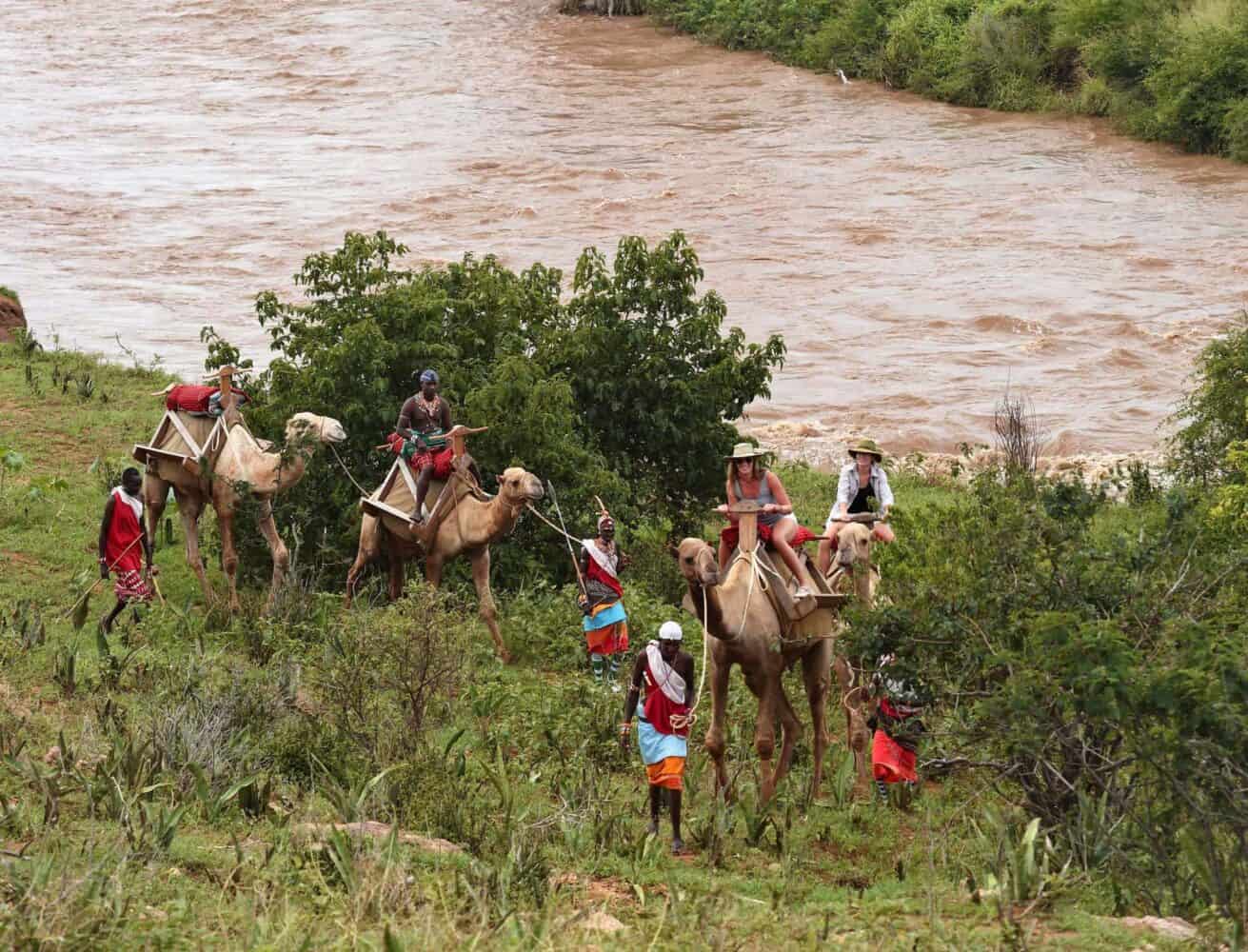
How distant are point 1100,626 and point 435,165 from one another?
32.3 m

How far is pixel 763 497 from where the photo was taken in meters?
11.7

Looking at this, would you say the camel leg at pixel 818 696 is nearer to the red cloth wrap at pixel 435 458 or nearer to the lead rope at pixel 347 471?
the red cloth wrap at pixel 435 458

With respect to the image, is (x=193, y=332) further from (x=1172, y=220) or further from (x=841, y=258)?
(x=1172, y=220)

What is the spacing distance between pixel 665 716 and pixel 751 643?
1009 millimetres

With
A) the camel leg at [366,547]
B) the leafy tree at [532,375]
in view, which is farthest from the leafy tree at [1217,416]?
the camel leg at [366,547]

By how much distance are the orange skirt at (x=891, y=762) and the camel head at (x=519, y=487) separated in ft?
12.5

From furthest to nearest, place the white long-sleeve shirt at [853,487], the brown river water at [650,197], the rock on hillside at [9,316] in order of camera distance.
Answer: the brown river water at [650,197] < the rock on hillside at [9,316] < the white long-sleeve shirt at [853,487]

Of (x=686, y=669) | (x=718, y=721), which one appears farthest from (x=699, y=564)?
(x=718, y=721)

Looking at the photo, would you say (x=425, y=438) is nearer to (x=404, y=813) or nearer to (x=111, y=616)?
(x=111, y=616)

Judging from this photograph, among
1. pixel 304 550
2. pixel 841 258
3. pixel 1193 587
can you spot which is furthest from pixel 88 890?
pixel 841 258

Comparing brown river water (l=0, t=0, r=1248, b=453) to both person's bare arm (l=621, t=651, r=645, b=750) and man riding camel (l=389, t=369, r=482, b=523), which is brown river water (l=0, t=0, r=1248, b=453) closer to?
man riding camel (l=389, t=369, r=482, b=523)

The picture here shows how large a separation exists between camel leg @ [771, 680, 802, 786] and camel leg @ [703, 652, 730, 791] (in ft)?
1.51

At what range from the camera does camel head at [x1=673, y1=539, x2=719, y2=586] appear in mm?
10008

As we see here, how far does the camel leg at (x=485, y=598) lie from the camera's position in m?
14.1
